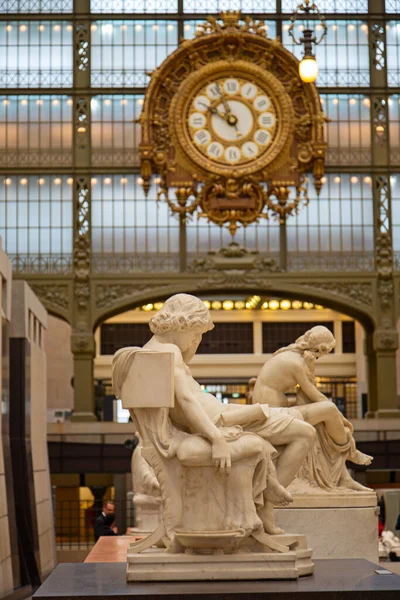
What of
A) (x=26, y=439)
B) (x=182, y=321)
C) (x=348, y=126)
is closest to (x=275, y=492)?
(x=182, y=321)

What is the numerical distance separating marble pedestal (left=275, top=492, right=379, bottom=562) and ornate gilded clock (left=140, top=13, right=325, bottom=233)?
67.1ft

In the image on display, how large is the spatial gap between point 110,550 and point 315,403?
3442 mm

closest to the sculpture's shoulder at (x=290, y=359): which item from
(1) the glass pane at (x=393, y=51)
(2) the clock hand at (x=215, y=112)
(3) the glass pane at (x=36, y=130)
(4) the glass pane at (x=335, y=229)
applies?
(4) the glass pane at (x=335, y=229)

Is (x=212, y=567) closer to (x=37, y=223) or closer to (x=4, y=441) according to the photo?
(x=4, y=441)

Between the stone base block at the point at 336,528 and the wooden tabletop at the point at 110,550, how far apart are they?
1.62 meters

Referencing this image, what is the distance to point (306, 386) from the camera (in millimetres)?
11031

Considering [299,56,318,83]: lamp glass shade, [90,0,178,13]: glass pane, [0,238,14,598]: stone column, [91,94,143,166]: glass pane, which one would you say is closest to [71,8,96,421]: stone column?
[91,94,143,166]: glass pane

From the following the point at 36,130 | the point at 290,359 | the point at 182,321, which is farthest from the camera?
the point at 36,130

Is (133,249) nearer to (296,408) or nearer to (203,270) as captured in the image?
(203,270)

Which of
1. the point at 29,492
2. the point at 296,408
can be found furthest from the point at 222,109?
the point at 296,408

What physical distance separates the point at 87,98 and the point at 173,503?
26.1 metres

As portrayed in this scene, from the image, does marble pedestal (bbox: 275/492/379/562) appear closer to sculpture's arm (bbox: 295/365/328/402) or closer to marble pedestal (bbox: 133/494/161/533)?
sculpture's arm (bbox: 295/365/328/402)

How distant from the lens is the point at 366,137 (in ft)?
105

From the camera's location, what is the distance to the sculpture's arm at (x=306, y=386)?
36.2 feet
